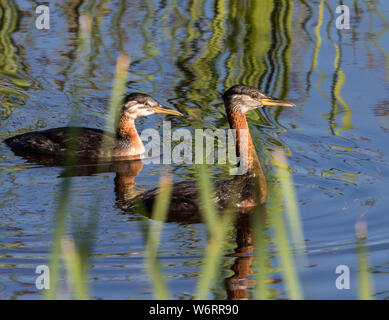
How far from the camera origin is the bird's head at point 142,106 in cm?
1095

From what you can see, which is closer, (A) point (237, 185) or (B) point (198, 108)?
(A) point (237, 185)

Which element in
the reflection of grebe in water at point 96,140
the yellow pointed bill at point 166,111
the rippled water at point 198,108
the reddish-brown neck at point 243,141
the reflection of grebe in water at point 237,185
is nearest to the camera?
the rippled water at point 198,108

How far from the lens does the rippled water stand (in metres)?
7.20

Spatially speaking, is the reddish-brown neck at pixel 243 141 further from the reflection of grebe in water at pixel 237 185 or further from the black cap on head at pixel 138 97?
the black cap on head at pixel 138 97

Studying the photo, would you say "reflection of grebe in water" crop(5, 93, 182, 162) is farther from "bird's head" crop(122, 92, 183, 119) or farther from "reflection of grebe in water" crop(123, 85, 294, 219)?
"reflection of grebe in water" crop(123, 85, 294, 219)

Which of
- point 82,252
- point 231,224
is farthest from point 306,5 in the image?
point 82,252

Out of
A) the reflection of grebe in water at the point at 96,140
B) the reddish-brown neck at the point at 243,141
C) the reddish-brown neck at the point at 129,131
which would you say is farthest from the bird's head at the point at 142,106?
the reddish-brown neck at the point at 243,141

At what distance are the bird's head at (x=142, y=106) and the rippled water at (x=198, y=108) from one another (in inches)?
14.9

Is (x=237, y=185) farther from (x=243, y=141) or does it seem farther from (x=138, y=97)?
(x=138, y=97)

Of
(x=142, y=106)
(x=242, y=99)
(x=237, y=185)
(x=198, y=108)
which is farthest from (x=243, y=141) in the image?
(x=142, y=106)

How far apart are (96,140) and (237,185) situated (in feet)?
8.10

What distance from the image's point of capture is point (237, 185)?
888 centimetres
